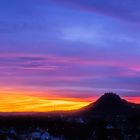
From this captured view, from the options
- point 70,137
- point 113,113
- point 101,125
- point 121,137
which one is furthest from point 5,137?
point 113,113

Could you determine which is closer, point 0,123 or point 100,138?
point 100,138

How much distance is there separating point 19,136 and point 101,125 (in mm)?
13562

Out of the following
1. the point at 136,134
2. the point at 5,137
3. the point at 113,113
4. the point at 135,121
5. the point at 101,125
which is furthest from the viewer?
the point at 113,113

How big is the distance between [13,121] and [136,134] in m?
39.2

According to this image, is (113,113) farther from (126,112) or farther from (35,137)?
Answer: (35,137)

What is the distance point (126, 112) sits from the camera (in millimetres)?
147250

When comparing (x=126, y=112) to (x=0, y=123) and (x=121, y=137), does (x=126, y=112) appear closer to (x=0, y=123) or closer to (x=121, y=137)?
(x=0, y=123)

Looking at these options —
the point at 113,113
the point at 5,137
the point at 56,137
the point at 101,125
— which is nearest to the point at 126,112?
the point at 113,113

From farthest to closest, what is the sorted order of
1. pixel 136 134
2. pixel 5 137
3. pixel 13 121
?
pixel 13 121 → pixel 136 134 → pixel 5 137

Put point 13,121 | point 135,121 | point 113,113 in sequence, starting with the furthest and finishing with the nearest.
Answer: point 113,113, point 13,121, point 135,121

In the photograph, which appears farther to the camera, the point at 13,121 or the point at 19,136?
the point at 13,121

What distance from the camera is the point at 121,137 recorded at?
3034 inches

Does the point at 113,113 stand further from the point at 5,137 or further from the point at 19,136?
the point at 5,137

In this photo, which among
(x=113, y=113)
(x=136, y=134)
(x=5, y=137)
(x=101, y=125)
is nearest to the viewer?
(x=5, y=137)
